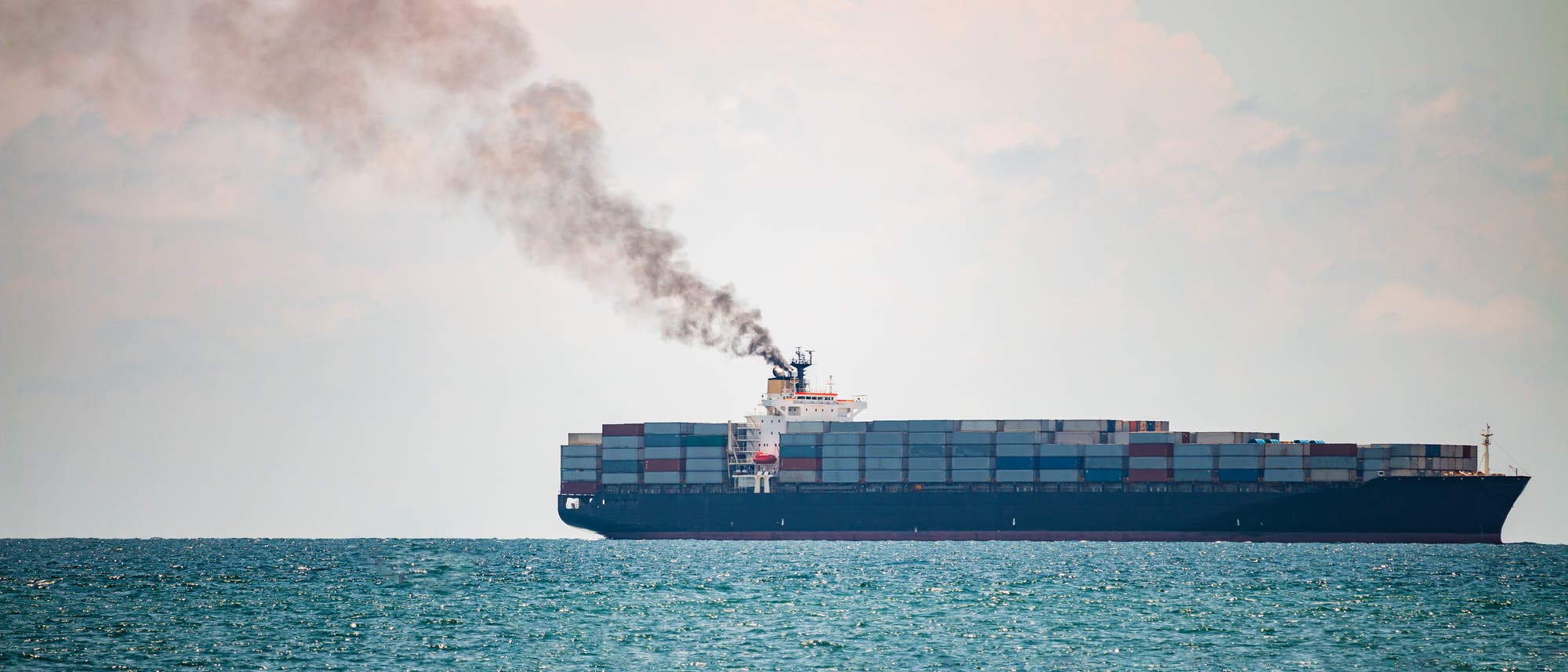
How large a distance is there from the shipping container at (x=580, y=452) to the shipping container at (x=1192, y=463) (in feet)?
124

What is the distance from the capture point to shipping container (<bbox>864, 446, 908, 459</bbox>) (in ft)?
368

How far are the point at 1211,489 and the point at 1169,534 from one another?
12.3 ft

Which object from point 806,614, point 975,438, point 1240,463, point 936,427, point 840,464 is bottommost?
point 806,614

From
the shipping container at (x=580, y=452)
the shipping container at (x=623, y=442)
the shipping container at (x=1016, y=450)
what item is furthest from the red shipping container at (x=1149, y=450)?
the shipping container at (x=580, y=452)

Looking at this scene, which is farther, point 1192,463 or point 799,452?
point 799,452

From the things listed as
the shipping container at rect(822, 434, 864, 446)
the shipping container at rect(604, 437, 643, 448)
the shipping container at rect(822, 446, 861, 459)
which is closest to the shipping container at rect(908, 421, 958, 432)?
the shipping container at rect(822, 434, 864, 446)

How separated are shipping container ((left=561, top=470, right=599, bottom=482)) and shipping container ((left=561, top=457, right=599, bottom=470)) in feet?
0.70

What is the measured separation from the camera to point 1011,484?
11031 centimetres

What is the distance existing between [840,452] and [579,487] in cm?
1796

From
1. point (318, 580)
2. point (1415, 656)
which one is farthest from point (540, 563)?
point (1415, 656)

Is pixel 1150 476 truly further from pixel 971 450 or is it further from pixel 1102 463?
pixel 971 450

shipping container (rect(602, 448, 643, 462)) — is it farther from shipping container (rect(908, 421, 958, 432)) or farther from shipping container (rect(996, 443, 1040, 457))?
shipping container (rect(996, 443, 1040, 457))

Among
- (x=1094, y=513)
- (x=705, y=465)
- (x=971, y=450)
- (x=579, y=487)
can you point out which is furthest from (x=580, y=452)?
(x=1094, y=513)

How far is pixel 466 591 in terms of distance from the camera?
231 ft
